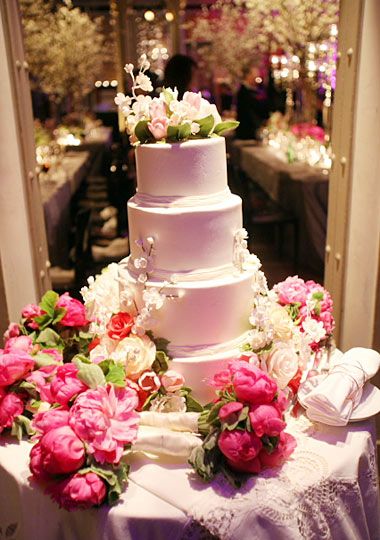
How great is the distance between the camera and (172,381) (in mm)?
1673

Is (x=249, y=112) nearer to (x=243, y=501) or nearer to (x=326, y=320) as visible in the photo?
(x=326, y=320)

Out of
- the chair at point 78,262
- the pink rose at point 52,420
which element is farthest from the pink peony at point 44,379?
the chair at point 78,262

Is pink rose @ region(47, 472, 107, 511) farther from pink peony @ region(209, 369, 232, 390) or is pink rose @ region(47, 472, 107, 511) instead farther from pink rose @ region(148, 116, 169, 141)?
pink rose @ region(148, 116, 169, 141)

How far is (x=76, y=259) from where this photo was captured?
13.8 feet

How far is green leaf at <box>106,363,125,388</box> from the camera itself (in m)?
1.55

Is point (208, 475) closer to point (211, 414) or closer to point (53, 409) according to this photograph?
point (211, 414)

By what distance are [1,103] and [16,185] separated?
323 mm

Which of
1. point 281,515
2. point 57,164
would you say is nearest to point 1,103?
point 281,515

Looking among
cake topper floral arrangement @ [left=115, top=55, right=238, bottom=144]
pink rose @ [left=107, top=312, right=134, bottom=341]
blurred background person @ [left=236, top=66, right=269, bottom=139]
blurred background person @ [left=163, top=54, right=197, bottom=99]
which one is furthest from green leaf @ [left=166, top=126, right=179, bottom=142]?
blurred background person @ [left=236, top=66, right=269, bottom=139]

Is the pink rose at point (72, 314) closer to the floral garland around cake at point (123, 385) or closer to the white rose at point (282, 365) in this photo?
the floral garland around cake at point (123, 385)

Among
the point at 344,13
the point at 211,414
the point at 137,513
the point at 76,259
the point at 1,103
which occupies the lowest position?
the point at 76,259

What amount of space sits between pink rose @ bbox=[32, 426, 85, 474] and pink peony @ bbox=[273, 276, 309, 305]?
86 centimetres

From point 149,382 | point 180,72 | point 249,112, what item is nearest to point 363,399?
point 149,382

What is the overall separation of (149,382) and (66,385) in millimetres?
243
